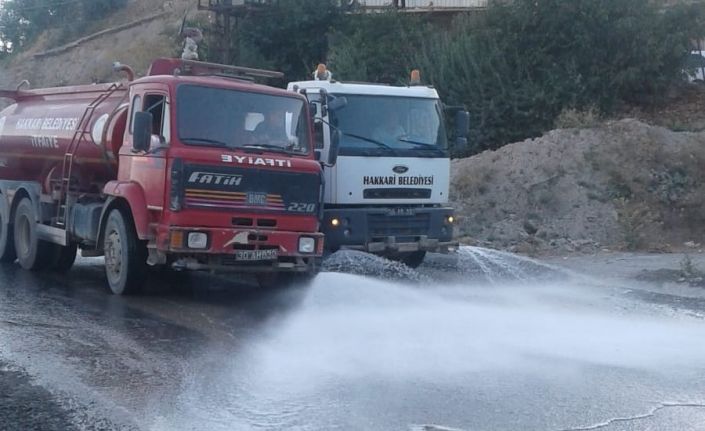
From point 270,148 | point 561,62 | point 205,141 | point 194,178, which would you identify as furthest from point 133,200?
point 561,62

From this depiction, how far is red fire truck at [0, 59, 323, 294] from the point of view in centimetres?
1154

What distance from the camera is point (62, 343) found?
9727 millimetres

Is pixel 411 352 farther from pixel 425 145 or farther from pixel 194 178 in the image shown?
pixel 425 145

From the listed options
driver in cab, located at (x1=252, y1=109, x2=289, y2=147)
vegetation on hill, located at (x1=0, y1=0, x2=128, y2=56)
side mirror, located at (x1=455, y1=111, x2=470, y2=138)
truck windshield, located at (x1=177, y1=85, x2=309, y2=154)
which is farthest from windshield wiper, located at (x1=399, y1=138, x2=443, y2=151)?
vegetation on hill, located at (x1=0, y1=0, x2=128, y2=56)

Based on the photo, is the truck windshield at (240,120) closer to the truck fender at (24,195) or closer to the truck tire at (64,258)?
the truck fender at (24,195)

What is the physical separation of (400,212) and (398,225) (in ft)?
0.61

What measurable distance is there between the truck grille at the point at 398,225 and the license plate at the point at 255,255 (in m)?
2.75

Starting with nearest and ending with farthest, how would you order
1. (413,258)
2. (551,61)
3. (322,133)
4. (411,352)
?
1. (411,352)
2. (322,133)
3. (413,258)
4. (551,61)

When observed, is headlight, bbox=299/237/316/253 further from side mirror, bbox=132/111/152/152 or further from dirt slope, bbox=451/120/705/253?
dirt slope, bbox=451/120/705/253

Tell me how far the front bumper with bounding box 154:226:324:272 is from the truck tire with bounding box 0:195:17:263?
4.86 meters

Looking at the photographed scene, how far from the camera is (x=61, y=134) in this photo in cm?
1454

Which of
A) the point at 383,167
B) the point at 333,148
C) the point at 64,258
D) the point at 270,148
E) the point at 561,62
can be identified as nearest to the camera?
the point at 270,148

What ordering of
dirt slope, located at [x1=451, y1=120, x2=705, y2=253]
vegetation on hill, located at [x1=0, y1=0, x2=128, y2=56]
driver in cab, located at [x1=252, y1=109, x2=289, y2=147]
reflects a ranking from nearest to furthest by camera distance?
driver in cab, located at [x1=252, y1=109, x2=289, y2=147] → dirt slope, located at [x1=451, y1=120, x2=705, y2=253] → vegetation on hill, located at [x1=0, y1=0, x2=128, y2=56]

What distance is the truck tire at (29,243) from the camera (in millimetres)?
15000
